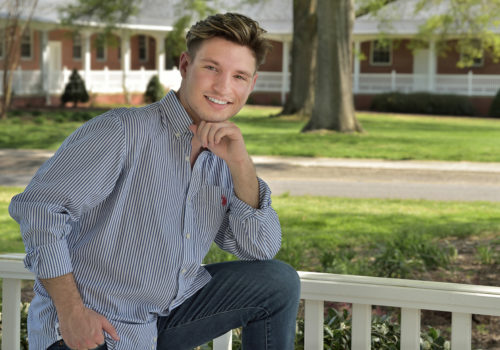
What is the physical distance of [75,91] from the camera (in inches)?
1123

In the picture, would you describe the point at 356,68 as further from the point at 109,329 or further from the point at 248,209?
the point at 109,329

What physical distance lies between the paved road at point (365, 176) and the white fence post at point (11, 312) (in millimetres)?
9106

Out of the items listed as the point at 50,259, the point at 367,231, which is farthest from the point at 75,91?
the point at 50,259

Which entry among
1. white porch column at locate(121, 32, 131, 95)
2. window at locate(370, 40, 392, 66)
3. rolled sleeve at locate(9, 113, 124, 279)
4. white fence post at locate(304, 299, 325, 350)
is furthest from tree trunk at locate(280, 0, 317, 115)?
rolled sleeve at locate(9, 113, 124, 279)

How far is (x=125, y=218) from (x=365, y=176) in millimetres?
12284

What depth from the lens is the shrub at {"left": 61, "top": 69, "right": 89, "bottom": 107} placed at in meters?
28.5

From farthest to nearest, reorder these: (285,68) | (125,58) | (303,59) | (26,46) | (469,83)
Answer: (285,68)
(125,58)
(469,83)
(26,46)
(303,59)

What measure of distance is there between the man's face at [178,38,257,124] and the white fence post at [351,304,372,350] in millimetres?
933

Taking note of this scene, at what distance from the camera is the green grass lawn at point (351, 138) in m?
17.3

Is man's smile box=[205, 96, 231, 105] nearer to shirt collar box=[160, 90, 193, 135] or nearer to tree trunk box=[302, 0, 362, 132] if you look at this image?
shirt collar box=[160, 90, 193, 135]

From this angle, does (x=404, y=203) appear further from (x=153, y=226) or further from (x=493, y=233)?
(x=153, y=226)

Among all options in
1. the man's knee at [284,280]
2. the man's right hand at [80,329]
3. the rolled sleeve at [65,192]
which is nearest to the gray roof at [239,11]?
the man's knee at [284,280]

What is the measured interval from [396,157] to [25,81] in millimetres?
16204

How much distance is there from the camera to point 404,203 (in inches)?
433
